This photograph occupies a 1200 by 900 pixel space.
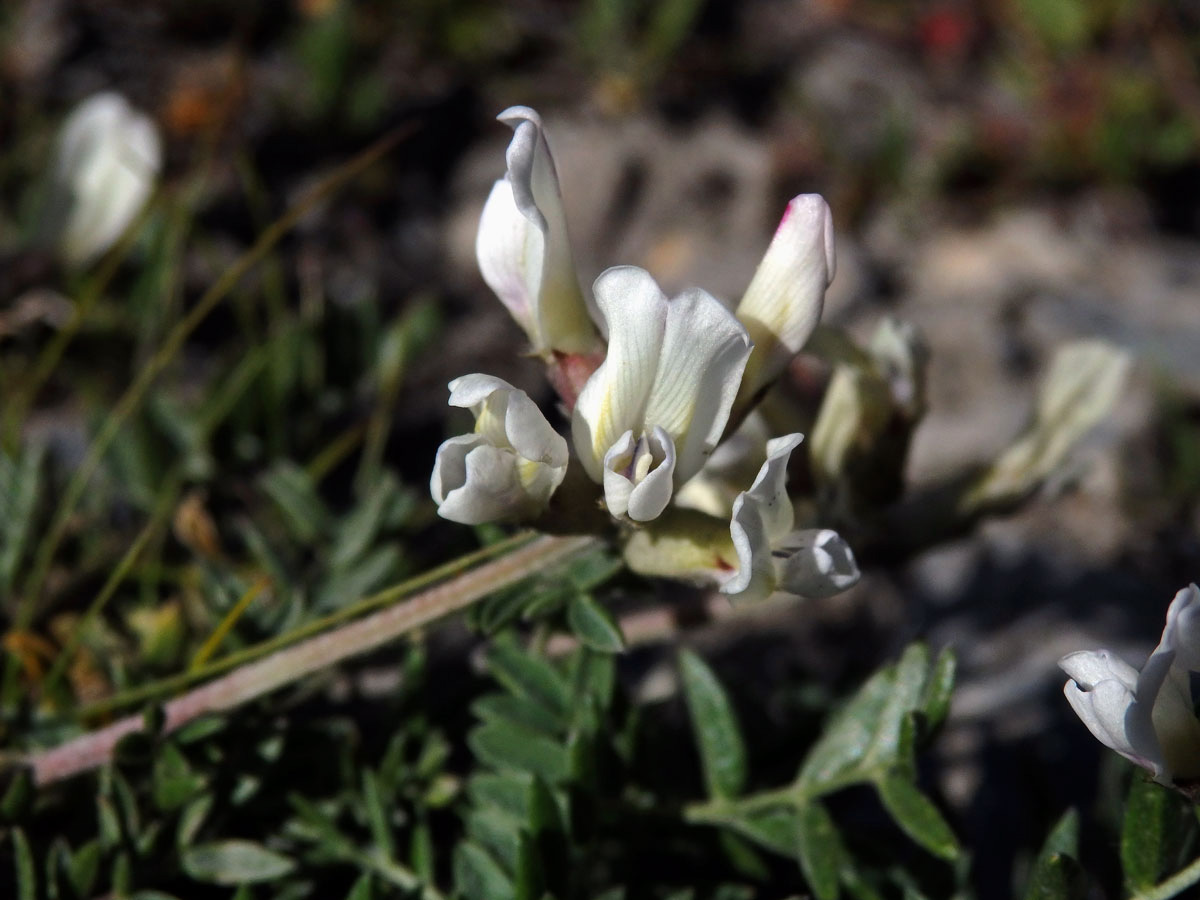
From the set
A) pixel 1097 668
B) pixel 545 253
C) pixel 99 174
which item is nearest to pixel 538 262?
pixel 545 253

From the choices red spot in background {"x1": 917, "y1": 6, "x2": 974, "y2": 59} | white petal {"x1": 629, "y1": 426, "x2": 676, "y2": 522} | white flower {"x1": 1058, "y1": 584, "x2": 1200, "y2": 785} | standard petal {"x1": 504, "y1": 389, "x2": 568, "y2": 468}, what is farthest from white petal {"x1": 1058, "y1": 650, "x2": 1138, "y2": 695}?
red spot in background {"x1": 917, "y1": 6, "x2": 974, "y2": 59}

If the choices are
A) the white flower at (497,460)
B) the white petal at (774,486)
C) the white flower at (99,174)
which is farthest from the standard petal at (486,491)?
the white flower at (99,174)

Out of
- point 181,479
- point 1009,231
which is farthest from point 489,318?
point 1009,231

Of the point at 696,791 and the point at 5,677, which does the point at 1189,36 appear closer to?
the point at 696,791

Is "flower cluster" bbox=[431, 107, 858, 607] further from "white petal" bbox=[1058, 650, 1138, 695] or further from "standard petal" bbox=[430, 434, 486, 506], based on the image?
"white petal" bbox=[1058, 650, 1138, 695]

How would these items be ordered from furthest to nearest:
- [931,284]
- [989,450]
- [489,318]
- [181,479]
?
[931,284], [489,318], [989,450], [181,479]
